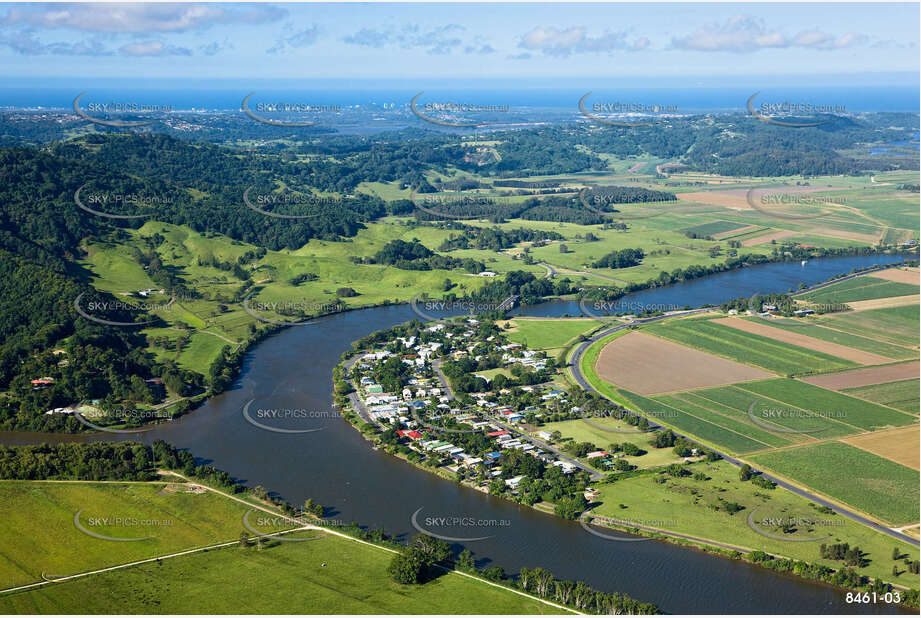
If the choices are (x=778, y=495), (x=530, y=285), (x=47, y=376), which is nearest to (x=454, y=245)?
(x=530, y=285)

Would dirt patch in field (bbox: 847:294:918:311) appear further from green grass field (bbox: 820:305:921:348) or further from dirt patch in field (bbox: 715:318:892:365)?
dirt patch in field (bbox: 715:318:892:365)

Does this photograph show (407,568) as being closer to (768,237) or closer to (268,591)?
(268,591)

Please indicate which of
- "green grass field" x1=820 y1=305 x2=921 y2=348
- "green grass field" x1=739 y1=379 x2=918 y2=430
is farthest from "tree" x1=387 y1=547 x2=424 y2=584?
"green grass field" x1=820 y1=305 x2=921 y2=348

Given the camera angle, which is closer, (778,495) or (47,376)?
(778,495)

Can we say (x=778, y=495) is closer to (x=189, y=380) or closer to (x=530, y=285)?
(x=189, y=380)

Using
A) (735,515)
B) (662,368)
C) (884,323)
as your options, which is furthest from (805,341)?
(735,515)

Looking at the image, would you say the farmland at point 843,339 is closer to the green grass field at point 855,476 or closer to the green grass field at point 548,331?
the green grass field at point 548,331
